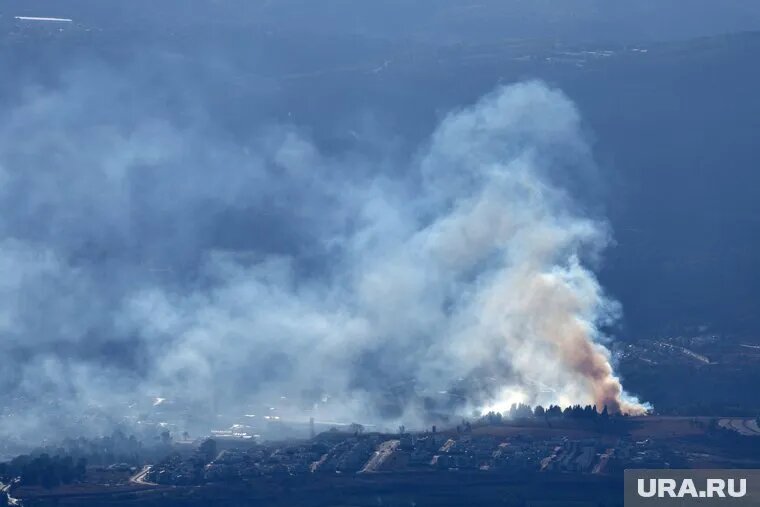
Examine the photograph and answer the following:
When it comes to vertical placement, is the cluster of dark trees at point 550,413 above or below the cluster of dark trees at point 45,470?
above

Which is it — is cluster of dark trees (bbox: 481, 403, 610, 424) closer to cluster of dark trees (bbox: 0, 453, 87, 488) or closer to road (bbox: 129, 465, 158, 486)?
road (bbox: 129, 465, 158, 486)

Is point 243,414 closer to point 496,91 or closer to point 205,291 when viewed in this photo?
point 205,291

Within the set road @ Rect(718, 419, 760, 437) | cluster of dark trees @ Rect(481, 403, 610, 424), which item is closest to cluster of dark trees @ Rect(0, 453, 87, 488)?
cluster of dark trees @ Rect(481, 403, 610, 424)

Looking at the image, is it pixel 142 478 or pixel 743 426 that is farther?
pixel 743 426

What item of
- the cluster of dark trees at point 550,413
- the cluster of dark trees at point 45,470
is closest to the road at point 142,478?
the cluster of dark trees at point 45,470

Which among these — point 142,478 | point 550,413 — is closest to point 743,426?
point 550,413

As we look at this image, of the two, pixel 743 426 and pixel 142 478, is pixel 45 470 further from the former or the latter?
pixel 743 426

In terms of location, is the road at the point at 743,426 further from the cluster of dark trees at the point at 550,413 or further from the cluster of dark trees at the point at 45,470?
the cluster of dark trees at the point at 45,470
